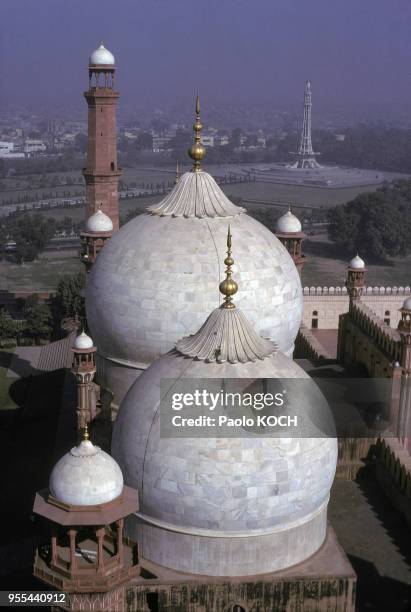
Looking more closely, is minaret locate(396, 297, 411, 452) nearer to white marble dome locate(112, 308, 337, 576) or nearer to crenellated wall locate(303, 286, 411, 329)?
white marble dome locate(112, 308, 337, 576)

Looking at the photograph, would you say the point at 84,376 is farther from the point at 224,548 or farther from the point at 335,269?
the point at 335,269

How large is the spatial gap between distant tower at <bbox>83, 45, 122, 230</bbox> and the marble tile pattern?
20.1 metres

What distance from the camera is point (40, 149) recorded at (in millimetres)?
173250

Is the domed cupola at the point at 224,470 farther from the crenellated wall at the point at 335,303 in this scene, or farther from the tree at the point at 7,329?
the crenellated wall at the point at 335,303

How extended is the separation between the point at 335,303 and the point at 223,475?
25.9m

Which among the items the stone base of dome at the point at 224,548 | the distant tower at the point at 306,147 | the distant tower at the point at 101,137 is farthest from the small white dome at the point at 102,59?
the distant tower at the point at 306,147

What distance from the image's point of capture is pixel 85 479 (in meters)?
14.2

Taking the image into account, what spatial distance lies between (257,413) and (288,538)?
7.73 ft

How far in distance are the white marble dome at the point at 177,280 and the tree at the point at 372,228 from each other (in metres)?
40.1

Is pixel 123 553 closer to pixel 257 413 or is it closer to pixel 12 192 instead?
pixel 257 413

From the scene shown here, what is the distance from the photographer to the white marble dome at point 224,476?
50.6ft

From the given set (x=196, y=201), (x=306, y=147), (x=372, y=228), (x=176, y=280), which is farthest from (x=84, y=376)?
(x=306, y=147)

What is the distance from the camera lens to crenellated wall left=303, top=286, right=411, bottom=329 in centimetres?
4016

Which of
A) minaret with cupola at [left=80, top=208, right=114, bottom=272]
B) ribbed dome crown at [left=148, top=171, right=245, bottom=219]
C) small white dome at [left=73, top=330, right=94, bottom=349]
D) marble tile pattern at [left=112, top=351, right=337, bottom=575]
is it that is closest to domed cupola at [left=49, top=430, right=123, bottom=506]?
marble tile pattern at [left=112, top=351, right=337, bottom=575]
